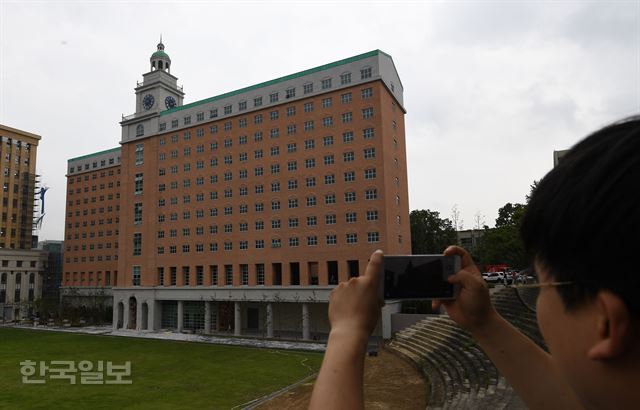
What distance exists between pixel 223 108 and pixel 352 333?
4793 cm

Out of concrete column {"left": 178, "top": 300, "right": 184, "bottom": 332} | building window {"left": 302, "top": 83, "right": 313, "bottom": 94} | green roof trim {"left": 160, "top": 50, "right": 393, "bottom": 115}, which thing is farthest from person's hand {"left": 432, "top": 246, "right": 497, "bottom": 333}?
concrete column {"left": 178, "top": 300, "right": 184, "bottom": 332}

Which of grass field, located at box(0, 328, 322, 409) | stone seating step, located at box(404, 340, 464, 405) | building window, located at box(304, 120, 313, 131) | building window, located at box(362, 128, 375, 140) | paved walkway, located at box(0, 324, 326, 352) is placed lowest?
paved walkway, located at box(0, 324, 326, 352)

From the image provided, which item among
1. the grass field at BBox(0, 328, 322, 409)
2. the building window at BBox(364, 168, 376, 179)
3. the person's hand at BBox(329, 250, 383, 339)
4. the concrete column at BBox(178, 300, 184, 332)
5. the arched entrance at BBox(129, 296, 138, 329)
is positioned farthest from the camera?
the arched entrance at BBox(129, 296, 138, 329)

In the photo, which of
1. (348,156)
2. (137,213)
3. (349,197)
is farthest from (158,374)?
(137,213)

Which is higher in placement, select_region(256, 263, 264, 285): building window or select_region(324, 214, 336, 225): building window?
select_region(324, 214, 336, 225): building window

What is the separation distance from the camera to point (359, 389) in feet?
4.76

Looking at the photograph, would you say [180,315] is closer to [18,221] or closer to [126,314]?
[126,314]

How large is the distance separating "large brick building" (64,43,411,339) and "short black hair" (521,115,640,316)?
3457 cm

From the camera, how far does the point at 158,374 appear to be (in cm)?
2311

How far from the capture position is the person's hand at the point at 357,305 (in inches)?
63.8

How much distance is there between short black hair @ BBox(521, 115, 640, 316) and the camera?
1018mm

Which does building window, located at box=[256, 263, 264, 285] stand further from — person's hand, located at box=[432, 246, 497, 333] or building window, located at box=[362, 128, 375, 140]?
person's hand, located at box=[432, 246, 497, 333]

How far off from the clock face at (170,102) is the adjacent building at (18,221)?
41.4 meters

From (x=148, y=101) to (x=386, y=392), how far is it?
4812cm
